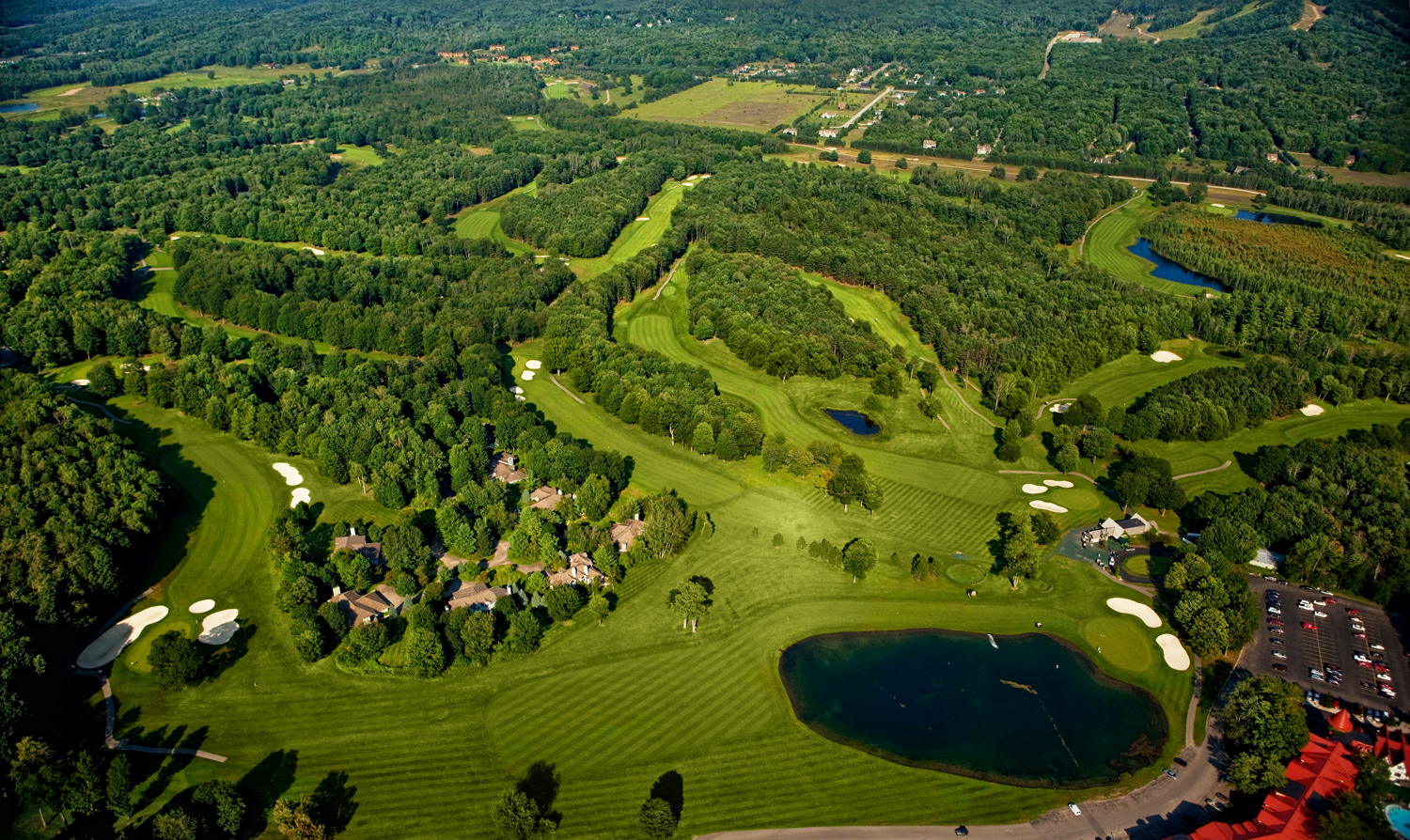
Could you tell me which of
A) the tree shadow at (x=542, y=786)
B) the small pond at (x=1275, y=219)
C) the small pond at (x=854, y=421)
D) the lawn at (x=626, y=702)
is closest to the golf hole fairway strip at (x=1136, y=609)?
the lawn at (x=626, y=702)

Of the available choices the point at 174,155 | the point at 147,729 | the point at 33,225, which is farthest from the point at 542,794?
the point at 174,155

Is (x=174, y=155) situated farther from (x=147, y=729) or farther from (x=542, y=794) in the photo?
(x=542, y=794)

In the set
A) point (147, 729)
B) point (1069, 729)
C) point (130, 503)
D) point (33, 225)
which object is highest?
point (33, 225)

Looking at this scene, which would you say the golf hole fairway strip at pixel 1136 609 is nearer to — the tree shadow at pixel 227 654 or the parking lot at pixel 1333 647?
the parking lot at pixel 1333 647

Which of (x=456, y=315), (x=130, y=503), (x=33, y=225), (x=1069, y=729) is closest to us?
(x=1069, y=729)

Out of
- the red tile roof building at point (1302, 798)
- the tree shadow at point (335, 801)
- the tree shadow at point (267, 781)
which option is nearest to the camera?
the red tile roof building at point (1302, 798)

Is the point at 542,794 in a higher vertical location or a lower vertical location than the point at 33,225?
lower
